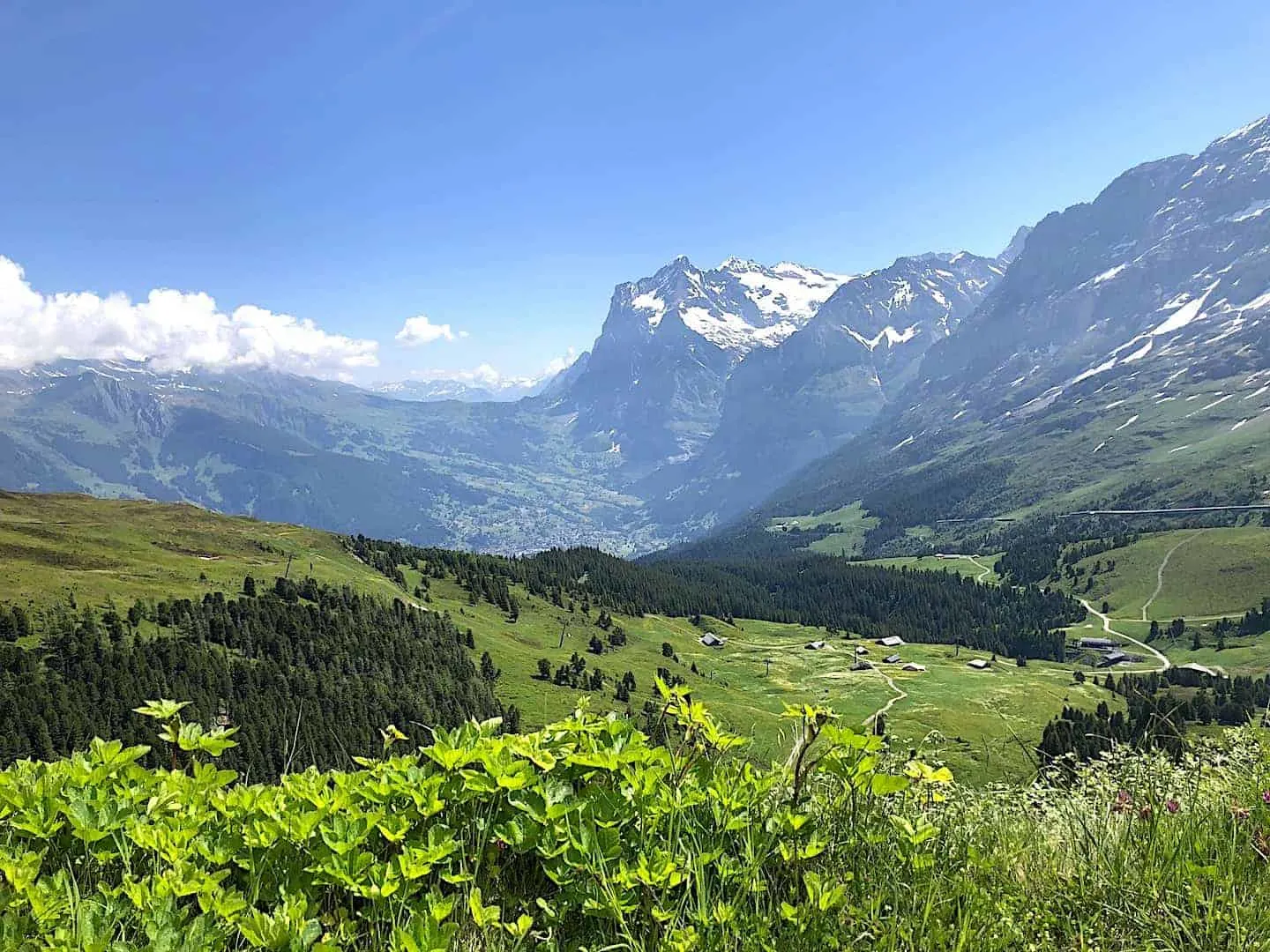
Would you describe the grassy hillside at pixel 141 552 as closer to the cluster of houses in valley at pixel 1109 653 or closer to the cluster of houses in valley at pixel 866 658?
the cluster of houses in valley at pixel 866 658

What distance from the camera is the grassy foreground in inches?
117

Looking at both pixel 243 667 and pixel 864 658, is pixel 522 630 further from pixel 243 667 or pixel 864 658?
pixel 864 658

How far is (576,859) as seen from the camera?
3.27 metres

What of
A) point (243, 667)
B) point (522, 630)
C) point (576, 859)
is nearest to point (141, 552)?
point (243, 667)

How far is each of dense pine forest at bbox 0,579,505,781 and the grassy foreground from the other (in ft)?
251

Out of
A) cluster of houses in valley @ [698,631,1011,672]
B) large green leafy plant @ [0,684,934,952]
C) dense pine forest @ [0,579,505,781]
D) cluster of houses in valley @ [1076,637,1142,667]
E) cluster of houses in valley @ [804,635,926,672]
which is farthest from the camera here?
cluster of houses in valley @ [1076,637,1142,667]

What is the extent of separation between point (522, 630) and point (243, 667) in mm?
69506

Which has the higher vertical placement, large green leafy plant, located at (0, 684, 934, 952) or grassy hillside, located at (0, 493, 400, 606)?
large green leafy plant, located at (0, 684, 934, 952)

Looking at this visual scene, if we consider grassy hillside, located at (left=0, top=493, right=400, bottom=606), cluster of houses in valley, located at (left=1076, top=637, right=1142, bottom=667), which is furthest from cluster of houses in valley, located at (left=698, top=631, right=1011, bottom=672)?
grassy hillside, located at (left=0, top=493, right=400, bottom=606)

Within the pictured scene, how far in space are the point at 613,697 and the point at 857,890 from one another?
128 m

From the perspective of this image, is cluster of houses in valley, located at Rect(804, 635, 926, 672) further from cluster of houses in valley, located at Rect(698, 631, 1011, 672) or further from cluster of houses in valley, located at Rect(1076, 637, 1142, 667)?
cluster of houses in valley, located at Rect(1076, 637, 1142, 667)

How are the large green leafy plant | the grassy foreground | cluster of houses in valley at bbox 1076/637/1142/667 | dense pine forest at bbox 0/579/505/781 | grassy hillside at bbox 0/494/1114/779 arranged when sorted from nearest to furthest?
the large green leafy plant, the grassy foreground, dense pine forest at bbox 0/579/505/781, grassy hillside at bbox 0/494/1114/779, cluster of houses in valley at bbox 1076/637/1142/667

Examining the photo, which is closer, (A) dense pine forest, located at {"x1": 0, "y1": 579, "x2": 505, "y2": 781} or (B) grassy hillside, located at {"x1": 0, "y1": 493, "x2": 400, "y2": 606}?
(A) dense pine forest, located at {"x1": 0, "y1": 579, "x2": 505, "y2": 781}

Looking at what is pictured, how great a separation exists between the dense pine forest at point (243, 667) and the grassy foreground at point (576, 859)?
76.5 metres
